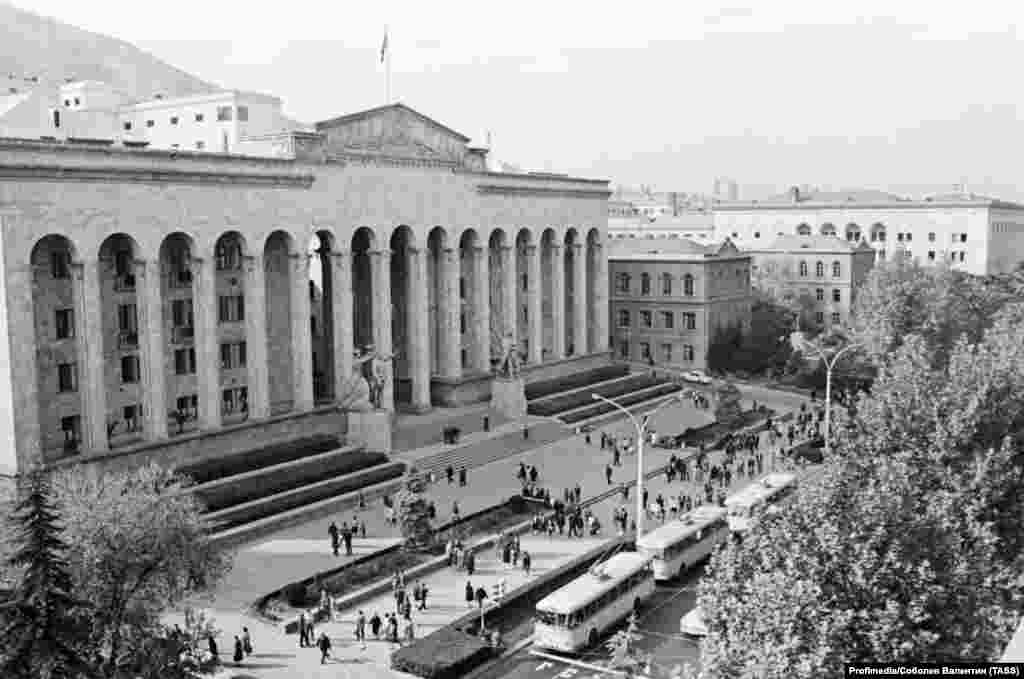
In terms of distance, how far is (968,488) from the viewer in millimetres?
28406

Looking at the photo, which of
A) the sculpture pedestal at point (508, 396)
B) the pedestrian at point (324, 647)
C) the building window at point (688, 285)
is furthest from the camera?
the building window at point (688, 285)

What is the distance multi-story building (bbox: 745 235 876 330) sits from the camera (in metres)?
98.1

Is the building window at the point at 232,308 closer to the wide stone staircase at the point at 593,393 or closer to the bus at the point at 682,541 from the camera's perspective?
the wide stone staircase at the point at 593,393

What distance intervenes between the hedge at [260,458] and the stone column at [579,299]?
2881 centimetres

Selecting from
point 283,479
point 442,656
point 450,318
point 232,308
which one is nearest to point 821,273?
point 450,318

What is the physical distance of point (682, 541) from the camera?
3969cm

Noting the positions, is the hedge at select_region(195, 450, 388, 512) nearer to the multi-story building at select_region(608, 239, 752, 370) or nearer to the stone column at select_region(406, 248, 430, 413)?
the stone column at select_region(406, 248, 430, 413)

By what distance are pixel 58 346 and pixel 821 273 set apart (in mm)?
75747

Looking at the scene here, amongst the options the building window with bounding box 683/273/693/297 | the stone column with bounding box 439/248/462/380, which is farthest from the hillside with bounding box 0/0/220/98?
A: the stone column with bounding box 439/248/462/380

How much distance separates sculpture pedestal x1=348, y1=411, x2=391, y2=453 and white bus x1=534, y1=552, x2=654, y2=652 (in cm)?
2134

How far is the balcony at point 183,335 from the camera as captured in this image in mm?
50441

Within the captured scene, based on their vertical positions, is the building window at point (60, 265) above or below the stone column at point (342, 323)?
above

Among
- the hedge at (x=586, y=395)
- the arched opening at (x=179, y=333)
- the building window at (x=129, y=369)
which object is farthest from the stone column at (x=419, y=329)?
the building window at (x=129, y=369)

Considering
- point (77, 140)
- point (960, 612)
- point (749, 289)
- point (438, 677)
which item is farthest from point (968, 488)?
point (749, 289)
